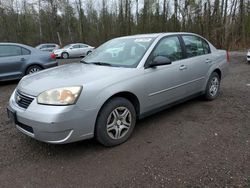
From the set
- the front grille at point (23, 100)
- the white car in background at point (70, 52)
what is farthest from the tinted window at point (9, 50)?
the white car in background at point (70, 52)

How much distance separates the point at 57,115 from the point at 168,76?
6.59 ft

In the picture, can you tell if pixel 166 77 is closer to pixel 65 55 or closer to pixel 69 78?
pixel 69 78

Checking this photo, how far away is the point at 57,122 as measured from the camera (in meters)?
2.78

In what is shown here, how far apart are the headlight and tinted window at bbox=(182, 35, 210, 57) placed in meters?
2.56

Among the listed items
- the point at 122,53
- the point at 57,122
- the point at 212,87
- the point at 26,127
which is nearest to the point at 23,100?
the point at 26,127

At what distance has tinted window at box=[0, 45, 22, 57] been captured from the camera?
7.86 meters

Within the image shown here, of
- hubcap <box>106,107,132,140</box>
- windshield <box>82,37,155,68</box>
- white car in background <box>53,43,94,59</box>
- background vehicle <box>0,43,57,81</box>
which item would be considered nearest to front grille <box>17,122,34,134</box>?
hubcap <box>106,107,132,140</box>

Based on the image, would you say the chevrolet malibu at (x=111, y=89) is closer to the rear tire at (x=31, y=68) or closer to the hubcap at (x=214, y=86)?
→ the hubcap at (x=214, y=86)

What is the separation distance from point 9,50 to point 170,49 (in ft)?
19.3

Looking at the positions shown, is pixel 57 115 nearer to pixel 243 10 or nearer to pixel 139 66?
pixel 139 66

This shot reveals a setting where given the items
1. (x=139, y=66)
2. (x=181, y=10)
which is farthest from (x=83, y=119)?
(x=181, y=10)

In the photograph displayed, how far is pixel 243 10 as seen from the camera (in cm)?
2333

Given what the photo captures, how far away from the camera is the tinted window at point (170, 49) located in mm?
4059

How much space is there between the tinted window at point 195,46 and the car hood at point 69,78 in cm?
171
